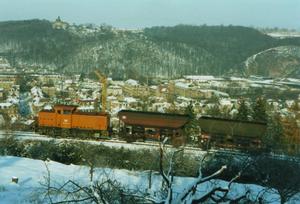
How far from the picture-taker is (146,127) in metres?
20.6

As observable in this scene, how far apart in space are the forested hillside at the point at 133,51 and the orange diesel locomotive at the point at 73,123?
5508 centimetres

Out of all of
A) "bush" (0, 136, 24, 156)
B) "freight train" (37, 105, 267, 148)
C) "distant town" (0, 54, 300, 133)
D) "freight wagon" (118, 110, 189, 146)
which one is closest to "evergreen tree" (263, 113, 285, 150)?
"freight train" (37, 105, 267, 148)

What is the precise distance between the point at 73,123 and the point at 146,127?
3.42m

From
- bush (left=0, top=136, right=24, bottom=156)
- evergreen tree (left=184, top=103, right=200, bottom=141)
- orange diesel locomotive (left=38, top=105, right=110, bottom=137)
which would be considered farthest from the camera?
evergreen tree (left=184, top=103, right=200, bottom=141)

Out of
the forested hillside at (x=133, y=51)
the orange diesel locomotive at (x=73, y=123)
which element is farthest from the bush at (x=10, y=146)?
the forested hillside at (x=133, y=51)

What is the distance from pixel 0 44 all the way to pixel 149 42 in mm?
34497

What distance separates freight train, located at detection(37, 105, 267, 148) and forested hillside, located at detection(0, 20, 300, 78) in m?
55.1

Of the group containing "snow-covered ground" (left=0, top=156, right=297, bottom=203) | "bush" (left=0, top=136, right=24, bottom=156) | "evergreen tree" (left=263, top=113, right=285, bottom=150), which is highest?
"snow-covered ground" (left=0, top=156, right=297, bottom=203)

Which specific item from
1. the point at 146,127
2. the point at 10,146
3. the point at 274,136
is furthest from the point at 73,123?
the point at 274,136

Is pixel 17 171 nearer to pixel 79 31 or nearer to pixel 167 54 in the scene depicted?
pixel 167 54

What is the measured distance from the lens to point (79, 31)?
12512cm

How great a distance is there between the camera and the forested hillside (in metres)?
87.3

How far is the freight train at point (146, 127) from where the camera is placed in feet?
65.0

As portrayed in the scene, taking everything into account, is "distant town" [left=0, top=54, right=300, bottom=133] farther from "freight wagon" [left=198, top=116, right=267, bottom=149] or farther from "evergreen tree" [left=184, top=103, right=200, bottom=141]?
"freight wagon" [left=198, top=116, right=267, bottom=149]
